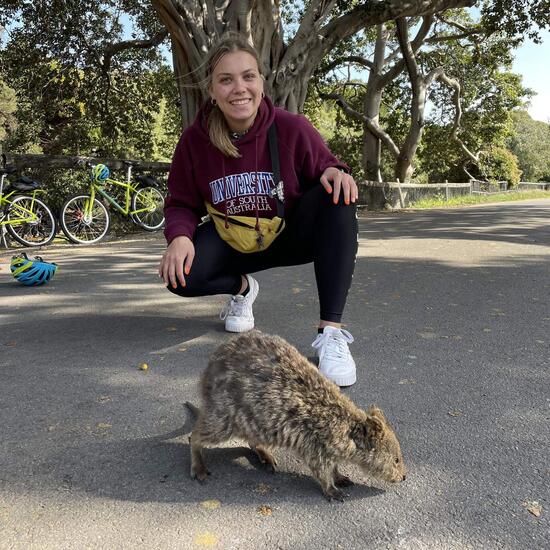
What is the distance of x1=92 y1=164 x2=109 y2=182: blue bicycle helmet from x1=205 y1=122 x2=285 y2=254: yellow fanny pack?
22.5 ft

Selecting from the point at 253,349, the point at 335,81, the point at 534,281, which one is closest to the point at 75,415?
the point at 253,349

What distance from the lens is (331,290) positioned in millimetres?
3375

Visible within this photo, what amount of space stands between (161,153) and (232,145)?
23677 mm

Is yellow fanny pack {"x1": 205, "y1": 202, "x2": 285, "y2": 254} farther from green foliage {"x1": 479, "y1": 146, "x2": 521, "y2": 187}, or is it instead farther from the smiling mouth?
green foliage {"x1": 479, "y1": 146, "x2": 521, "y2": 187}

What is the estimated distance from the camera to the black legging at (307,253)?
3393 millimetres

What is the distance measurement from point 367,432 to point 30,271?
15.1 feet

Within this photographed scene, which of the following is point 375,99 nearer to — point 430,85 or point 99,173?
point 430,85

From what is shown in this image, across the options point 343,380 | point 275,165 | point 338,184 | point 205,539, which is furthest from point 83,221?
point 205,539

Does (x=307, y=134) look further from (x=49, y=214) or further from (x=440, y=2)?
(x=440, y=2)

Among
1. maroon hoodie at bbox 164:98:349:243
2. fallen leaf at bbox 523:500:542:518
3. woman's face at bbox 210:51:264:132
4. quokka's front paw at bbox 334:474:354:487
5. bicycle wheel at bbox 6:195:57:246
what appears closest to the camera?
fallen leaf at bbox 523:500:542:518

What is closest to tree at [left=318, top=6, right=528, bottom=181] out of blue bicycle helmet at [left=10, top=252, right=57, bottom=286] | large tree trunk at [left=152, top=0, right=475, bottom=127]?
large tree trunk at [left=152, top=0, right=475, bottom=127]

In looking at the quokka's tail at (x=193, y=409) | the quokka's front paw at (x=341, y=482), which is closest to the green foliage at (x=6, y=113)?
the quokka's tail at (x=193, y=409)

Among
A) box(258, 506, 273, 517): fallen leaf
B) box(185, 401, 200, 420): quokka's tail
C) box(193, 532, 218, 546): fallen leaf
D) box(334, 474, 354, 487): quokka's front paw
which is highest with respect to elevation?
box(185, 401, 200, 420): quokka's tail

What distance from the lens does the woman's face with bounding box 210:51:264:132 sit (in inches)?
128
